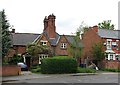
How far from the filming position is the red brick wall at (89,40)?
6255cm

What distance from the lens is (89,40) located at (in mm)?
65750

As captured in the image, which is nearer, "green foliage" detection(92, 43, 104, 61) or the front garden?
the front garden

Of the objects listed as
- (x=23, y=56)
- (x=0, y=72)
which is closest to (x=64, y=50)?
(x=23, y=56)

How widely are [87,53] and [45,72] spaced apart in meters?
23.0

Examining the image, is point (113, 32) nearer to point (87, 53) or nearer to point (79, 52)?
point (87, 53)

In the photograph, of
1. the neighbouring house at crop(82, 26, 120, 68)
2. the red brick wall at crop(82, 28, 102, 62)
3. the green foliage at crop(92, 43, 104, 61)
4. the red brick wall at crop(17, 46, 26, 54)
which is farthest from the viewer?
the red brick wall at crop(82, 28, 102, 62)

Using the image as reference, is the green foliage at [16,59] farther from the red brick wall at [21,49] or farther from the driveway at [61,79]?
the driveway at [61,79]

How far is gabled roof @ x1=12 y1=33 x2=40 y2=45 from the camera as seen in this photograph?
59972 mm

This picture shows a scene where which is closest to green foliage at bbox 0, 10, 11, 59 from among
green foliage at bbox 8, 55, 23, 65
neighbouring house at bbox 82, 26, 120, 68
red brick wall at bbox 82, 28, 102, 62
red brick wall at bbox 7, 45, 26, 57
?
green foliage at bbox 8, 55, 23, 65

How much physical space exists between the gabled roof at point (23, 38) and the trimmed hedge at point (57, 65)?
1824 cm

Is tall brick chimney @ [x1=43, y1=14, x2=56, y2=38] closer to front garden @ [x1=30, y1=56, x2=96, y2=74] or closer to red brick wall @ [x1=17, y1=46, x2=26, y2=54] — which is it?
red brick wall @ [x1=17, y1=46, x2=26, y2=54]

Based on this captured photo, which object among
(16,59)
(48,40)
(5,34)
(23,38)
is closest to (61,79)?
(5,34)

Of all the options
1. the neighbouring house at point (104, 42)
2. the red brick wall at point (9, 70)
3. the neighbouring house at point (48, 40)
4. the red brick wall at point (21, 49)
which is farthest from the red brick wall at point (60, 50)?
the red brick wall at point (9, 70)

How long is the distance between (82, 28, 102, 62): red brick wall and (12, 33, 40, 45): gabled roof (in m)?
10.7
